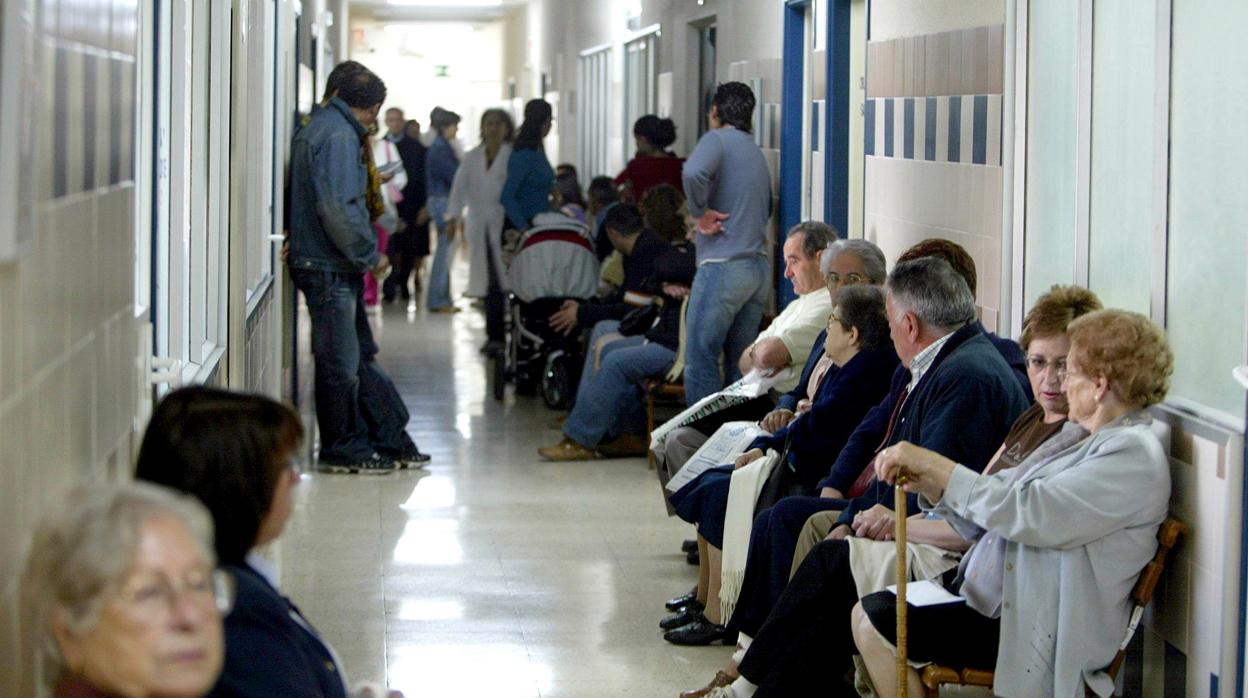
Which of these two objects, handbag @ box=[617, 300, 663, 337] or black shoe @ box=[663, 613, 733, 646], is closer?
black shoe @ box=[663, 613, 733, 646]

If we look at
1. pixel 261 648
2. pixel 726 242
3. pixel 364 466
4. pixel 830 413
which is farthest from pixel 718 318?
pixel 261 648

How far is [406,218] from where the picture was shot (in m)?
14.0

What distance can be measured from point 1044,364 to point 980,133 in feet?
5.27

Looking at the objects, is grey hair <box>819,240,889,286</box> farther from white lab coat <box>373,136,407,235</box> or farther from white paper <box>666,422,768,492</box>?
white lab coat <box>373,136,407,235</box>

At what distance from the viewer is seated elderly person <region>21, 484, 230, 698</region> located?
1524 mm

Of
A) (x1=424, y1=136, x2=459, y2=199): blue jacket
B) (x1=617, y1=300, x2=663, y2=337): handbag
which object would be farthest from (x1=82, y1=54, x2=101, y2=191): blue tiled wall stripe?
(x1=424, y1=136, x2=459, y2=199): blue jacket

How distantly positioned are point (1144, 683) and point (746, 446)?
61.6 inches

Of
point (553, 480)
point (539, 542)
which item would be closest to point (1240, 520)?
point (539, 542)

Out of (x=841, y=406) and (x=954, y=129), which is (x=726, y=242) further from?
(x=841, y=406)

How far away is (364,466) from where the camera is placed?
23.1ft

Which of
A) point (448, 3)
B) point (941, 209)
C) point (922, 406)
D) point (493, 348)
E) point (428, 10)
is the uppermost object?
point (428, 10)

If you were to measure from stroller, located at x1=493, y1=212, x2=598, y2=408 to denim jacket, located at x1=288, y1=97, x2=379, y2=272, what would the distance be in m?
1.69

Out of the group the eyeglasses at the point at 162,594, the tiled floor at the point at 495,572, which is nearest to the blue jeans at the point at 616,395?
the tiled floor at the point at 495,572

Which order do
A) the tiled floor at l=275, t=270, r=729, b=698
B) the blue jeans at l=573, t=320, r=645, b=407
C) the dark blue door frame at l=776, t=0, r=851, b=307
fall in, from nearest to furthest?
the tiled floor at l=275, t=270, r=729, b=698
the dark blue door frame at l=776, t=0, r=851, b=307
the blue jeans at l=573, t=320, r=645, b=407
